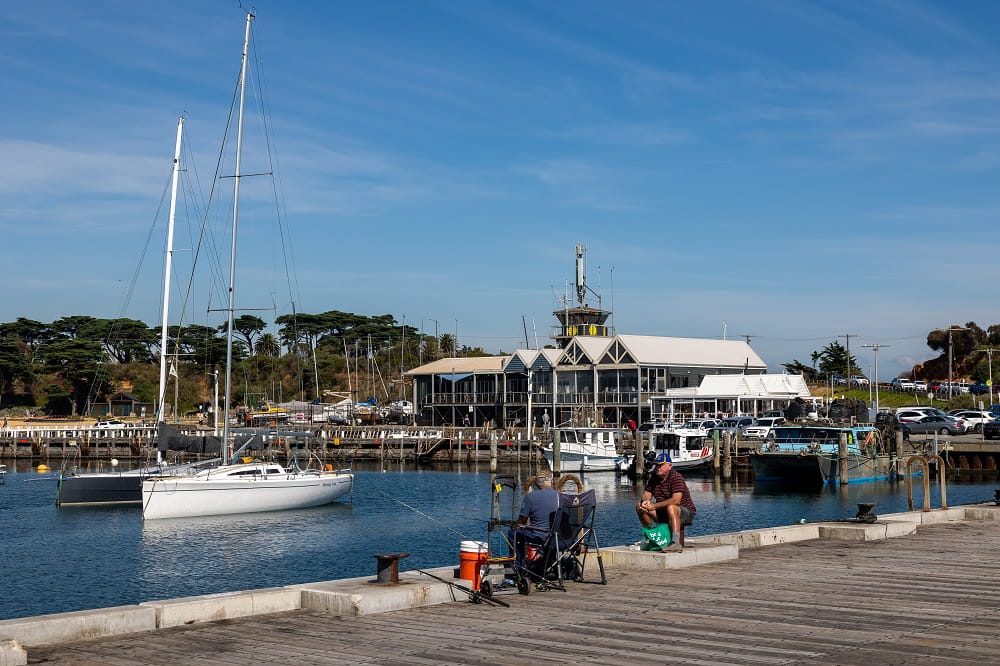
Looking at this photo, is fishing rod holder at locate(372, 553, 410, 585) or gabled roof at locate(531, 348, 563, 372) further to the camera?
gabled roof at locate(531, 348, 563, 372)

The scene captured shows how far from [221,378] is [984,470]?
320 ft

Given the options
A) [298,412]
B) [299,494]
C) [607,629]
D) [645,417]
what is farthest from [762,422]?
[607,629]

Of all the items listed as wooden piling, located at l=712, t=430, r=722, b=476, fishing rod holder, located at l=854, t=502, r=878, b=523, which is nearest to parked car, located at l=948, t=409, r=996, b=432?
wooden piling, located at l=712, t=430, r=722, b=476

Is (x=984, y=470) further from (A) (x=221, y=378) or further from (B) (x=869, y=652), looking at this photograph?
(A) (x=221, y=378)

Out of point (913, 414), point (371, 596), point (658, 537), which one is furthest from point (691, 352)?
point (371, 596)

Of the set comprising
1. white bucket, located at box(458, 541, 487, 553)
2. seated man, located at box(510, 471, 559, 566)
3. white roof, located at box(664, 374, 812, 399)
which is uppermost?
white roof, located at box(664, 374, 812, 399)

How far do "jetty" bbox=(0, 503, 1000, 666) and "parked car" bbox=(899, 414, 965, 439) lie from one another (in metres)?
61.5

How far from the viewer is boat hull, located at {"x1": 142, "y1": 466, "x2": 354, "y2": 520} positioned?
4234 cm

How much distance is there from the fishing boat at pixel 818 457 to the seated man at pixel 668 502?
43847 mm

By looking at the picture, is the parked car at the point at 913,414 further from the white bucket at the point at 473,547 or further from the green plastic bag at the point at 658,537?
the white bucket at the point at 473,547

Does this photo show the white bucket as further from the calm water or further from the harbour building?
the harbour building

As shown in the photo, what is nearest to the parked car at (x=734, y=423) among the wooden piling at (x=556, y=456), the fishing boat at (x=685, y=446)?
the fishing boat at (x=685, y=446)

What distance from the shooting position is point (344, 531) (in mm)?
40812

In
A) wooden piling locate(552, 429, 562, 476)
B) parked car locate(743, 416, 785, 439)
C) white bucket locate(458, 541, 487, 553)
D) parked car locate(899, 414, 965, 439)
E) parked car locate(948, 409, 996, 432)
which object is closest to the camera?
white bucket locate(458, 541, 487, 553)
